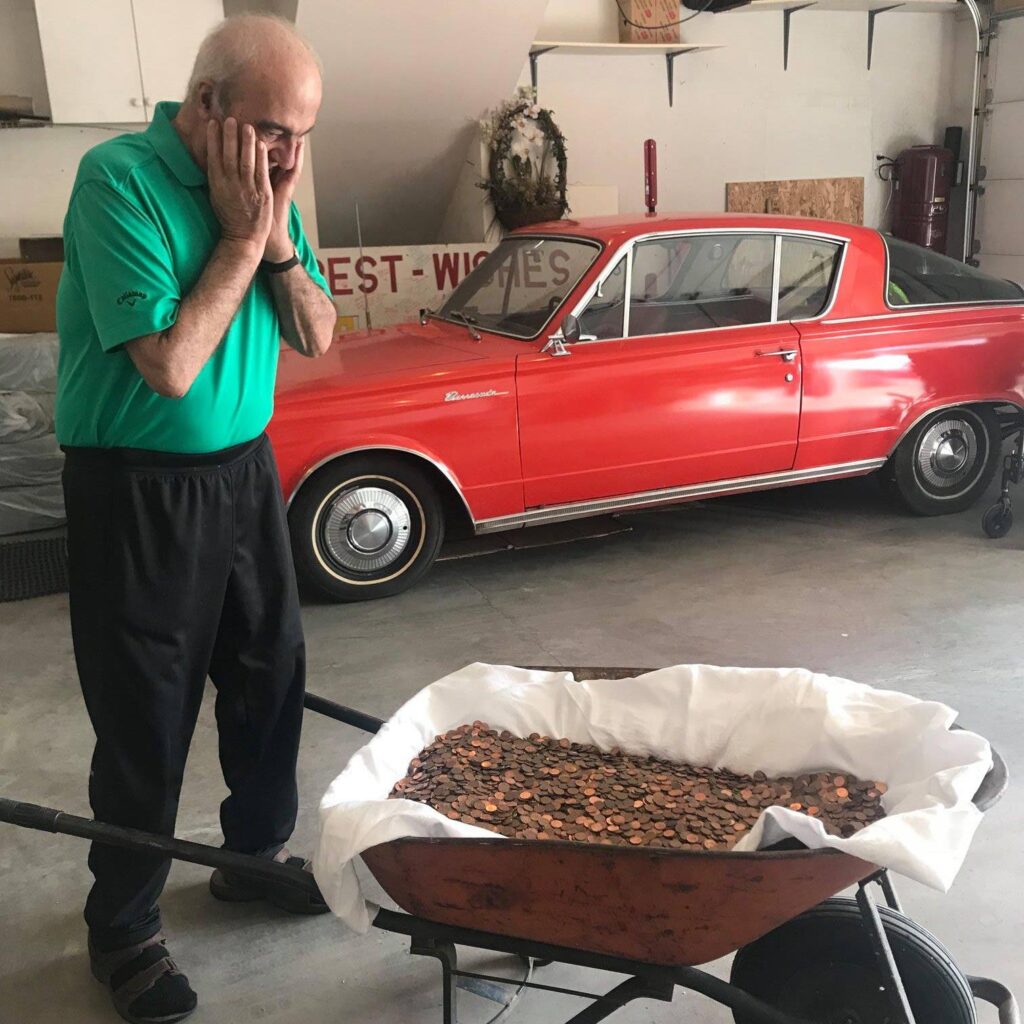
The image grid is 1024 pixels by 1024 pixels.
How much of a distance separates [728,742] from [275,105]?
140 centimetres

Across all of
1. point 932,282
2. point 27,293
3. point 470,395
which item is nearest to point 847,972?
point 470,395

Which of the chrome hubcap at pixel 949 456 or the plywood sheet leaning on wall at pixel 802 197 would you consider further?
the plywood sheet leaning on wall at pixel 802 197

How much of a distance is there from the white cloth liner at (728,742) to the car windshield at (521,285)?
2.68 meters

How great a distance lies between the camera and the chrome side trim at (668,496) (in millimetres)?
4551

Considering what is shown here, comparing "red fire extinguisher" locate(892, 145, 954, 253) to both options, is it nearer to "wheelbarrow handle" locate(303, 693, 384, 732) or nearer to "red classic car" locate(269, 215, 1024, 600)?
"red classic car" locate(269, 215, 1024, 600)

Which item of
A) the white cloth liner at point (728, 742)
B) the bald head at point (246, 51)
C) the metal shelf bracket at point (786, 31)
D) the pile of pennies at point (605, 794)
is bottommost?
the pile of pennies at point (605, 794)

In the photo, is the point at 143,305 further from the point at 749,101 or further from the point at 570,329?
the point at 749,101

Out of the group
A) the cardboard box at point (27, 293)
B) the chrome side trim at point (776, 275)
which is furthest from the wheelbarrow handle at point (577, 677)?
the cardboard box at point (27, 293)

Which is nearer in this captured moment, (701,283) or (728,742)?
(728,742)

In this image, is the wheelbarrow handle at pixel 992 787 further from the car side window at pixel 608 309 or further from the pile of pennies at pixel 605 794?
the car side window at pixel 608 309

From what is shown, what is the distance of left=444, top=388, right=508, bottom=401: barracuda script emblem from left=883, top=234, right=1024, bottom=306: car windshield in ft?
6.80

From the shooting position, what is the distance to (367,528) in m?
4.39

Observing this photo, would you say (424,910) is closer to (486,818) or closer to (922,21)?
(486,818)

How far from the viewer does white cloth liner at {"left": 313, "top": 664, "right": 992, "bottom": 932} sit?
1513mm
